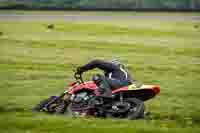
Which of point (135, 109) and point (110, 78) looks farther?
point (110, 78)

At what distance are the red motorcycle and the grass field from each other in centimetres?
62

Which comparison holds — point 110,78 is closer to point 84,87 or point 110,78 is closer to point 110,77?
point 110,77

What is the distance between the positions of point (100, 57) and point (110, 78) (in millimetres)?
26095

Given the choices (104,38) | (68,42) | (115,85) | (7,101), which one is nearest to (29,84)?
(7,101)

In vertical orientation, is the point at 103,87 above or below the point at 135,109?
above

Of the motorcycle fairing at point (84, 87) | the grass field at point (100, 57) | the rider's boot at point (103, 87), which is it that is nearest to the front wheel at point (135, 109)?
the grass field at point (100, 57)

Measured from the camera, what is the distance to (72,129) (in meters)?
13.9

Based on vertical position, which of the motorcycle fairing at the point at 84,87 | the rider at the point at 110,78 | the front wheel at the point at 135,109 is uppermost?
the rider at the point at 110,78

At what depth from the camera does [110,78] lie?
57.2 ft

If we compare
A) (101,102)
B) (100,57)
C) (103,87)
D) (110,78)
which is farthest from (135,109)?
(100,57)

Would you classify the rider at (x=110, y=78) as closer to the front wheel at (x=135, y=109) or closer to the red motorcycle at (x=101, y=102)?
the red motorcycle at (x=101, y=102)

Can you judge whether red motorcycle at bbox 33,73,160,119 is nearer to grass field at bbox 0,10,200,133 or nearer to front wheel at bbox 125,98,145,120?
front wheel at bbox 125,98,145,120

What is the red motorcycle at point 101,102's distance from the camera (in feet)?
54.6

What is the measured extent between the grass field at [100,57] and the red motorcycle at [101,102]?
2.03ft
